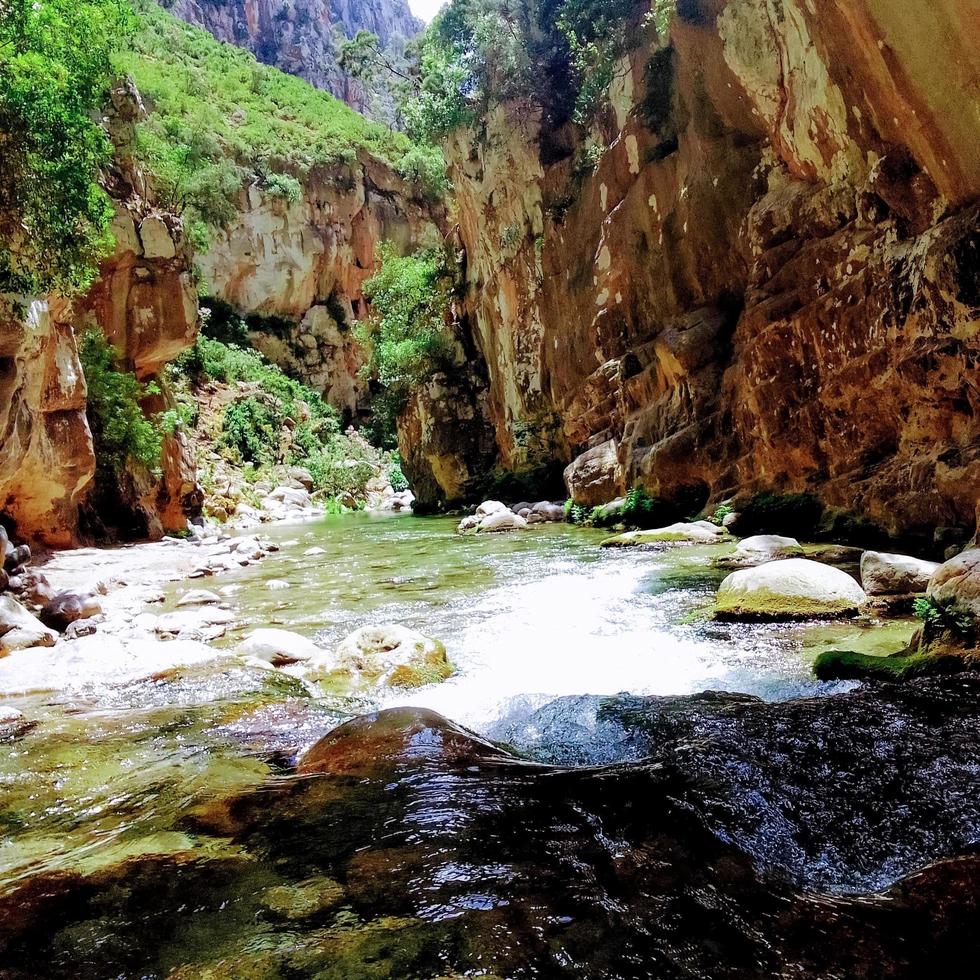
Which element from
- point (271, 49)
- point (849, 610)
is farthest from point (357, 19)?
point (849, 610)

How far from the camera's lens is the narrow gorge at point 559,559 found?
1898 millimetres

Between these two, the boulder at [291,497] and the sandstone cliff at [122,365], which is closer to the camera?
the sandstone cliff at [122,365]

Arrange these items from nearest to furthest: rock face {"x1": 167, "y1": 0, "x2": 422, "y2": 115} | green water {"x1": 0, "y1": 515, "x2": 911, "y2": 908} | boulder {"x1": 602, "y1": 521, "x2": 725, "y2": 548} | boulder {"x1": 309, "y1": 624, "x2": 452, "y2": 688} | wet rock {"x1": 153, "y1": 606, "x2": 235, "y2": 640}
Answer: green water {"x1": 0, "y1": 515, "x2": 911, "y2": 908} → boulder {"x1": 309, "y1": 624, "x2": 452, "y2": 688} → wet rock {"x1": 153, "y1": 606, "x2": 235, "y2": 640} → boulder {"x1": 602, "y1": 521, "x2": 725, "y2": 548} → rock face {"x1": 167, "y1": 0, "x2": 422, "y2": 115}

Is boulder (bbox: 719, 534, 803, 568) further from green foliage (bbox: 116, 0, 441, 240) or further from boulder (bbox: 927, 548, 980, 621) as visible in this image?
green foliage (bbox: 116, 0, 441, 240)

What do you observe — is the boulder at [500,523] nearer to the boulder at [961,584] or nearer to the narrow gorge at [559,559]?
the narrow gorge at [559,559]

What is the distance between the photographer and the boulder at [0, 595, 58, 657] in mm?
6027

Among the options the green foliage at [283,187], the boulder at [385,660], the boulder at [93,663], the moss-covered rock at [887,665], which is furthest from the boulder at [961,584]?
the green foliage at [283,187]

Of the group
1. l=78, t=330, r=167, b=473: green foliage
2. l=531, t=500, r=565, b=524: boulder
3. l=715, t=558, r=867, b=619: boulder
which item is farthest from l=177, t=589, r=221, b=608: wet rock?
l=531, t=500, r=565, b=524: boulder

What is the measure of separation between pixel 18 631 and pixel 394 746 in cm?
518

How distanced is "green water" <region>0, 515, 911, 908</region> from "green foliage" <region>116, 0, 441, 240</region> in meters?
31.2

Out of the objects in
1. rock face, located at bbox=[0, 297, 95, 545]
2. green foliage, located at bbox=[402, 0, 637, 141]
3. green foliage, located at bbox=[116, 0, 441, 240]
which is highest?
green foliage, located at bbox=[116, 0, 441, 240]

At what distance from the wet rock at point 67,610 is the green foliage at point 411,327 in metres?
21.2

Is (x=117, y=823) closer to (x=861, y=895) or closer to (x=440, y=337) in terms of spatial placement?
(x=861, y=895)

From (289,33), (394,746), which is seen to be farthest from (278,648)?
(289,33)
